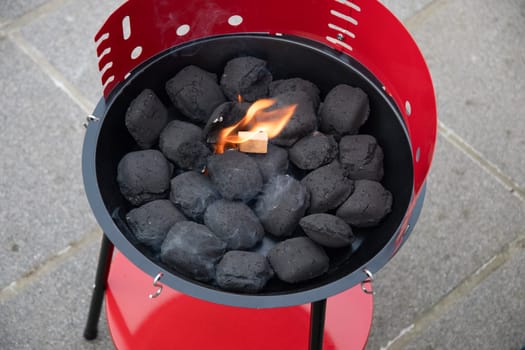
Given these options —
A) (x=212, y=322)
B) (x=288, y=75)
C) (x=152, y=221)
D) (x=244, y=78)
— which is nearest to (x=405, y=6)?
(x=288, y=75)

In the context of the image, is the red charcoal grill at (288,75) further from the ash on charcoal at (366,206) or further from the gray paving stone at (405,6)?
the gray paving stone at (405,6)

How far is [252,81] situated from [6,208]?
988 millimetres

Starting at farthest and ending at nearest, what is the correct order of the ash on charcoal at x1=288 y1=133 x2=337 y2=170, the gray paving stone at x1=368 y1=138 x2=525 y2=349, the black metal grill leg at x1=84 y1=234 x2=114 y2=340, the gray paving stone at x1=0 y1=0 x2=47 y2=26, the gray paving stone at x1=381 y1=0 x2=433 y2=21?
the gray paving stone at x1=381 y1=0 x2=433 y2=21, the gray paving stone at x1=0 y1=0 x2=47 y2=26, the gray paving stone at x1=368 y1=138 x2=525 y2=349, the black metal grill leg at x1=84 y1=234 x2=114 y2=340, the ash on charcoal at x1=288 y1=133 x2=337 y2=170

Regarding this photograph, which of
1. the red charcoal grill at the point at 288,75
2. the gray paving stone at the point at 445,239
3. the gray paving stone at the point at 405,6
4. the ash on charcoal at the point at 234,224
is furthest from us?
the gray paving stone at the point at 405,6

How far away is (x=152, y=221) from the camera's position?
1.25 m

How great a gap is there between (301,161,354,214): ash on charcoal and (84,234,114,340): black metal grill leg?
487 mm

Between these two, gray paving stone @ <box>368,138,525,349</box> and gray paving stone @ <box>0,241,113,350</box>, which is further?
gray paving stone @ <box>368,138,525,349</box>

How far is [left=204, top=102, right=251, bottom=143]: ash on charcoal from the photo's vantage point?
1332 millimetres

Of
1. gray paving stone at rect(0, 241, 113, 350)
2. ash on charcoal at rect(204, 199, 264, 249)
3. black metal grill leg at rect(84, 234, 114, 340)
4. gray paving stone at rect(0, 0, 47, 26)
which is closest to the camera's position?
ash on charcoal at rect(204, 199, 264, 249)

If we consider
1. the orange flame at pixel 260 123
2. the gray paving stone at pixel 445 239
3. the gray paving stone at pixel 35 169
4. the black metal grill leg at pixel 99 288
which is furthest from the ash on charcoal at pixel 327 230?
the gray paving stone at pixel 35 169

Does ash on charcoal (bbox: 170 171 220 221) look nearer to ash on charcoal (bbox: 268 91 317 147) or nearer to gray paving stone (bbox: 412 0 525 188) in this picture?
ash on charcoal (bbox: 268 91 317 147)

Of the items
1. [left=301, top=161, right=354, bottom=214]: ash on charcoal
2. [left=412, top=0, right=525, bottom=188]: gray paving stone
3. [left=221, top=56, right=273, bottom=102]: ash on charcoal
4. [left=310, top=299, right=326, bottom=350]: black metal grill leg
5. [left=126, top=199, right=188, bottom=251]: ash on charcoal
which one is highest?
[left=221, top=56, right=273, bottom=102]: ash on charcoal

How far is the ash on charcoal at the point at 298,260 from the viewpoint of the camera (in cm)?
121

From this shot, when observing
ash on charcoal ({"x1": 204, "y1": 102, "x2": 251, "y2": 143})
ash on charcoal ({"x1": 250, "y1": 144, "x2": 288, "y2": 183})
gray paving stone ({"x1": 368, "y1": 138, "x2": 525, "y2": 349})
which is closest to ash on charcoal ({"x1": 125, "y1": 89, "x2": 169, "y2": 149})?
ash on charcoal ({"x1": 204, "y1": 102, "x2": 251, "y2": 143})
